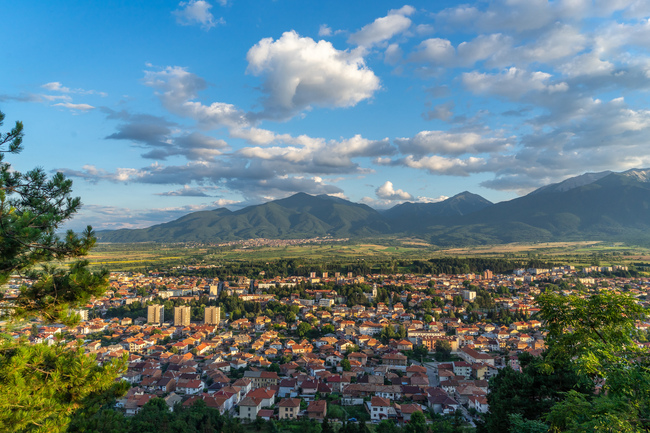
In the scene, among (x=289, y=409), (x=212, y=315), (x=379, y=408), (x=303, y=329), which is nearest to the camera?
(x=289, y=409)

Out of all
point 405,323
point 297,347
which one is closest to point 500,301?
point 405,323

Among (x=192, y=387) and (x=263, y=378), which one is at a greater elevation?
(x=192, y=387)

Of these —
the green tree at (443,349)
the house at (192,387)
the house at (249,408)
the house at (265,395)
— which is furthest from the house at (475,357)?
the house at (192,387)

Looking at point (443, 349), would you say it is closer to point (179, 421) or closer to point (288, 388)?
point (288, 388)

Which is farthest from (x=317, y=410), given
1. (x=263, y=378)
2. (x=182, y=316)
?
(x=182, y=316)

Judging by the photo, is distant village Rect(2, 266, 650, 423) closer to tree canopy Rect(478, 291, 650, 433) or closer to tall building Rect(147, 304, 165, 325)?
tall building Rect(147, 304, 165, 325)

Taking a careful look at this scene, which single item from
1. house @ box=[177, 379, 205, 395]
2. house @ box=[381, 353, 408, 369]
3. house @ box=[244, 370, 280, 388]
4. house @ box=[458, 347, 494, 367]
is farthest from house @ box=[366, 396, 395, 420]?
house @ box=[458, 347, 494, 367]
